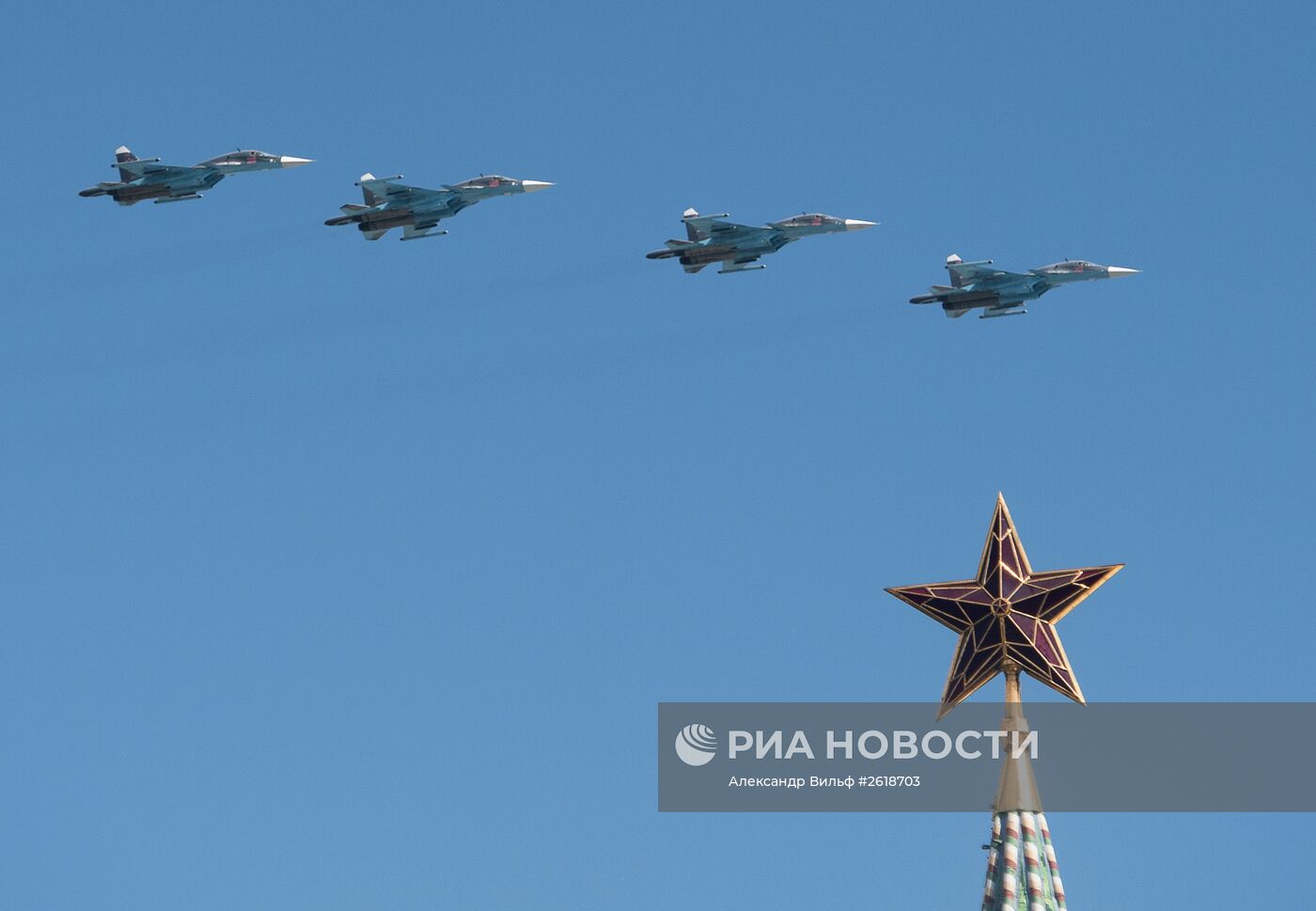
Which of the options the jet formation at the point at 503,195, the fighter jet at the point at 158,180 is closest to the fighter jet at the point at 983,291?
the jet formation at the point at 503,195

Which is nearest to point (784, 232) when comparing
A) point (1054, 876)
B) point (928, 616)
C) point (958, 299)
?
point (958, 299)

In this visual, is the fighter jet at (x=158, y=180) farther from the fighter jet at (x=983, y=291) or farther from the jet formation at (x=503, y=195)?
the fighter jet at (x=983, y=291)

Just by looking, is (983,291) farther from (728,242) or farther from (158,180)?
(158,180)

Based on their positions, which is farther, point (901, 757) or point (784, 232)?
point (784, 232)

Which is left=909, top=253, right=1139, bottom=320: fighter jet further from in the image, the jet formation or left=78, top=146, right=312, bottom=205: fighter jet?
left=78, top=146, right=312, bottom=205: fighter jet

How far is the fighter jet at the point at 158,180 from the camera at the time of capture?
192 meters

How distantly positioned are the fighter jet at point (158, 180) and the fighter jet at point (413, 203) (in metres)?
9.13

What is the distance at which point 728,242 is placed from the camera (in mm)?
194625

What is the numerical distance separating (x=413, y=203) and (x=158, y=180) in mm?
17308

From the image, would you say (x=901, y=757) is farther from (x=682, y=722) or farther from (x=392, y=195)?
(x=392, y=195)

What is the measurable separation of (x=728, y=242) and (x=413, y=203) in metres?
21.8

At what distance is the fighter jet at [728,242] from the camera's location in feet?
636

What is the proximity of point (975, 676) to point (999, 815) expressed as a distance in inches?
324

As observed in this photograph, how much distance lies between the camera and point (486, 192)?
19675 centimetres
